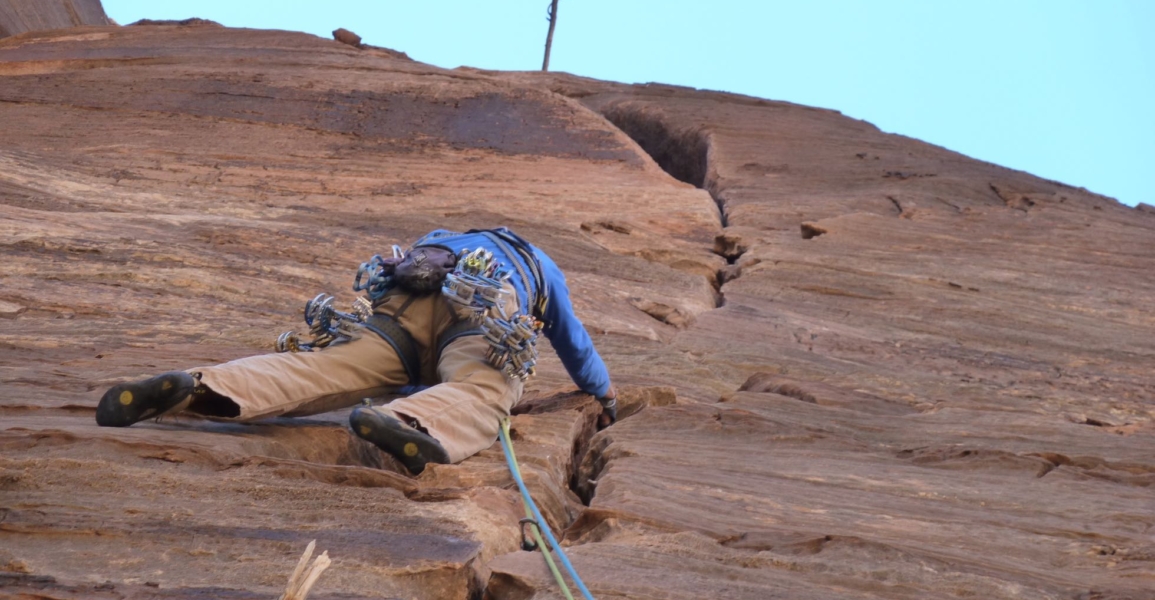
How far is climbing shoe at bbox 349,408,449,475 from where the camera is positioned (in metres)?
4.17

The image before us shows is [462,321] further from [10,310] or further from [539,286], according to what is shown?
[10,310]

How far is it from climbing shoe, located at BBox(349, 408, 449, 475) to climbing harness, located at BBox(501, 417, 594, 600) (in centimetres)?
32

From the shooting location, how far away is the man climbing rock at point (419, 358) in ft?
14.2

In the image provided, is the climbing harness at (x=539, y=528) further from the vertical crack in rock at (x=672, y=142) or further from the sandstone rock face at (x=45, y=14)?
the sandstone rock face at (x=45, y=14)

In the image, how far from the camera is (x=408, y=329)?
5.23 m

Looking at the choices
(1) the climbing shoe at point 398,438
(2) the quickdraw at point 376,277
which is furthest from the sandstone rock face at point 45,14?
(1) the climbing shoe at point 398,438

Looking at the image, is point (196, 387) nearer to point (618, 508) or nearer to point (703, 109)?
point (618, 508)

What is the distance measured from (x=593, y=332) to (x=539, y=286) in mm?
2525

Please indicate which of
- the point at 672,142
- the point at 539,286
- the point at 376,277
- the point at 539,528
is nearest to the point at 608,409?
the point at 539,286

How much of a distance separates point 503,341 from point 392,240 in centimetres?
493

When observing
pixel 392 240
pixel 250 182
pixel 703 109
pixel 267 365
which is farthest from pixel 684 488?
pixel 703 109

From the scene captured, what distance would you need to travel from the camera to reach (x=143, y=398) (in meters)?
4.25

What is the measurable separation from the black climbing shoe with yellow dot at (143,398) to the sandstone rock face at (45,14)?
1633 centimetres

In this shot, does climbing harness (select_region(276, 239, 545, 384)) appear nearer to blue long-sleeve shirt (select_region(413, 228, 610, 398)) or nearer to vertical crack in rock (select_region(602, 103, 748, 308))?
blue long-sleeve shirt (select_region(413, 228, 610, 398))
